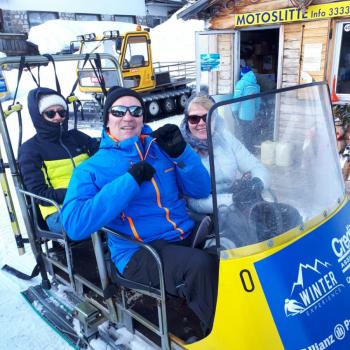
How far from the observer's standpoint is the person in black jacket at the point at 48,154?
2.58m

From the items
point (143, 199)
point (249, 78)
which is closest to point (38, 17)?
point (249, 78)

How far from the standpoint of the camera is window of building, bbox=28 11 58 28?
20.5 m

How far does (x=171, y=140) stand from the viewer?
198 centimetres

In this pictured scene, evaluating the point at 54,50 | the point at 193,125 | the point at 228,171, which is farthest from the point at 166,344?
the point at 54,50

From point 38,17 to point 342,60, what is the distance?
2020 cm

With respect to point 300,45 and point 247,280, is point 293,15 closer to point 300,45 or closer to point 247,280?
point 300,45

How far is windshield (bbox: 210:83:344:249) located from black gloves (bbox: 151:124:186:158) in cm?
47

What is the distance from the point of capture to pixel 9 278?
3.24 metres

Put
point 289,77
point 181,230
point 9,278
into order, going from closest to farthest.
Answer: point 181,230, point 9,278, point 289,77

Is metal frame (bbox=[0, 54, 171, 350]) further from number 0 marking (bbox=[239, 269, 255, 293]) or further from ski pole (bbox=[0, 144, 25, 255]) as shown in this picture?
number 0 marking (bbox=[239, 269, 255, 293])

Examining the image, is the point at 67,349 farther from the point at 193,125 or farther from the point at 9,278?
the point at 193,125

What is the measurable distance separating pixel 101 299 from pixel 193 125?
1307 mm

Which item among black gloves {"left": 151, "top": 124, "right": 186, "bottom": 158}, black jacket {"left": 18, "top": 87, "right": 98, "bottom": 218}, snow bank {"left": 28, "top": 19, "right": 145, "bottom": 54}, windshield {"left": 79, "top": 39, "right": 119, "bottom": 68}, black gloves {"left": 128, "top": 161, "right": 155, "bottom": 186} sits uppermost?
snow bank {"left": 28, "top": 19, "right": 145, "bottom": 54}

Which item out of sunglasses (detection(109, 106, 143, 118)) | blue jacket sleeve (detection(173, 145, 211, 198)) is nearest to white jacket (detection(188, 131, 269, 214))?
blue jacket sleeve (detection(173, 145, 211, 198))
